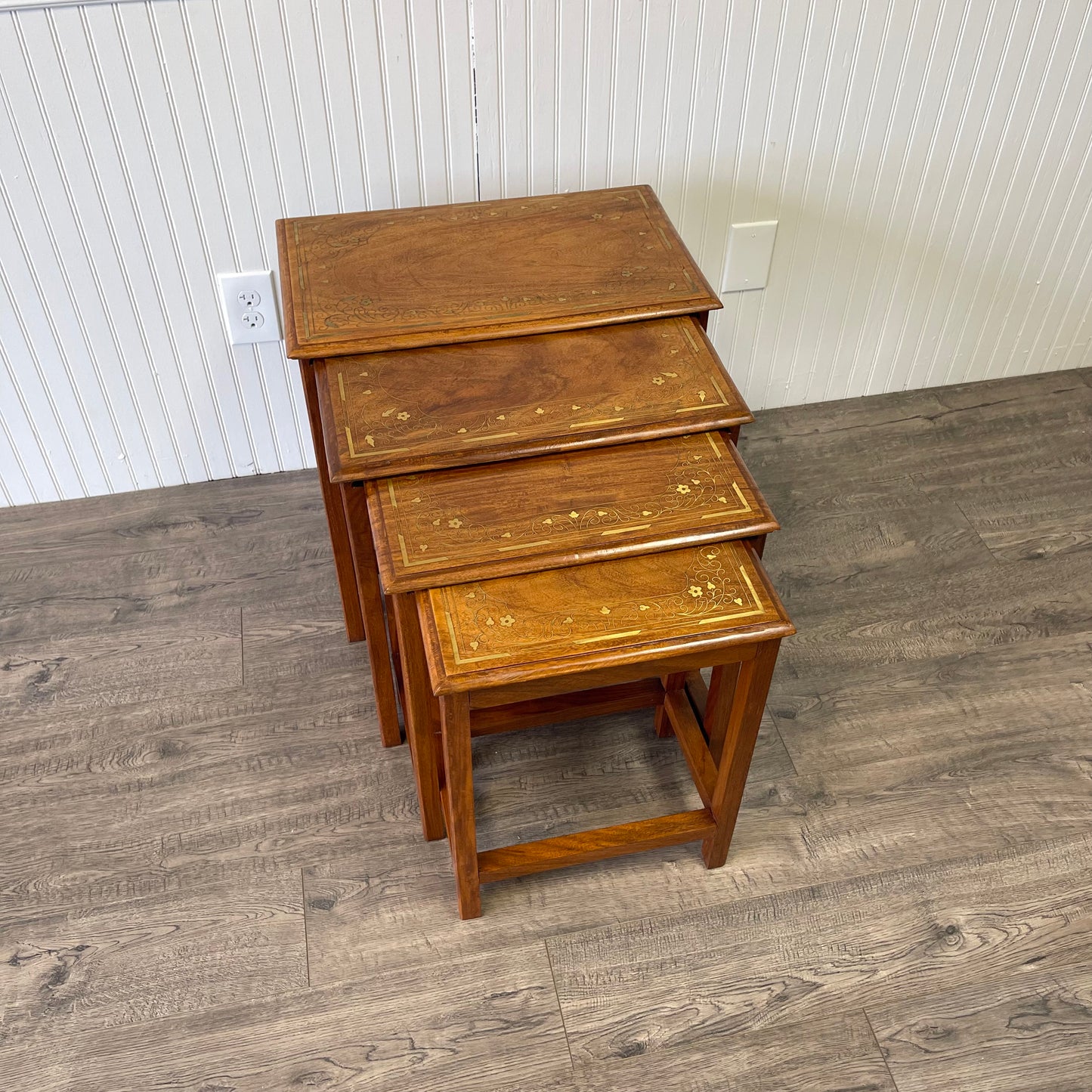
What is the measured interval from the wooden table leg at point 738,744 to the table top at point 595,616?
0.19 feet

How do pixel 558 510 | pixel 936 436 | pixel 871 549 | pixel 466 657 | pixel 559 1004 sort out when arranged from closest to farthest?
pixel 466 657 < pixel 558 510 < pixel 559 1004 < pixel 871 549 < pixel 936 436

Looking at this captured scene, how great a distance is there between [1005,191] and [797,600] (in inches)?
29.9

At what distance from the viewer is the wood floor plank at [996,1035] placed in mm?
1083

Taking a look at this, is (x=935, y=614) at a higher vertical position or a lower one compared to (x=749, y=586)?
lower

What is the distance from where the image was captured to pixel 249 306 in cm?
156

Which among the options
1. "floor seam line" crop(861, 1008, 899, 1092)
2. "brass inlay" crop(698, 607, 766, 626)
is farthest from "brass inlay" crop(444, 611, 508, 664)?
"floor seam line" crop(861, 1008, 899, 1092)

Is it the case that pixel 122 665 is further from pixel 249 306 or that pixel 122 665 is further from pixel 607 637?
pixel 607 637

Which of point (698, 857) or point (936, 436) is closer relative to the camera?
point (698, 857)

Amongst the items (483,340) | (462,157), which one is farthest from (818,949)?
(462,157)

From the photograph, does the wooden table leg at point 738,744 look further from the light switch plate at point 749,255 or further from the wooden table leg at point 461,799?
the light switch plate at point 749,255

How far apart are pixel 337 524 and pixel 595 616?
0.52 m

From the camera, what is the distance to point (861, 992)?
1146 millimetres

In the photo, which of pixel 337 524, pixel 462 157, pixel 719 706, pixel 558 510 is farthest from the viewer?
pixel 462 157

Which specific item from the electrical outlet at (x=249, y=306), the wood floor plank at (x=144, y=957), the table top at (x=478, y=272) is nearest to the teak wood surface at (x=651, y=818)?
the wood floor plank at (x=144, y=957)
